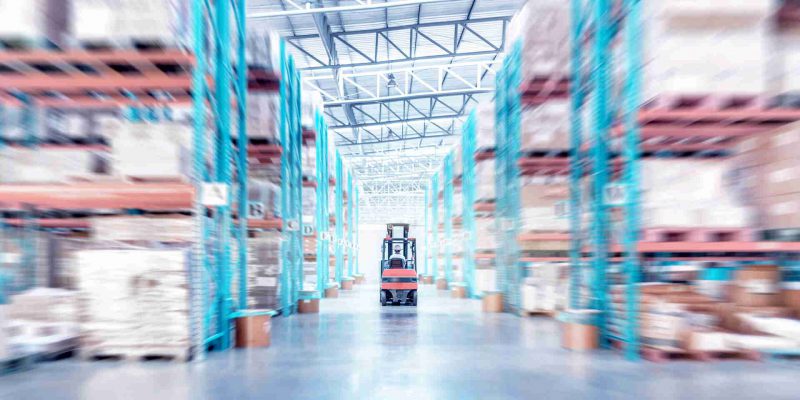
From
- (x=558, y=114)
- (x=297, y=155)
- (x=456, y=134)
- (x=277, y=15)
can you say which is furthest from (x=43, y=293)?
(x=456, y=134)

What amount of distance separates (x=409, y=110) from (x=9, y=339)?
693 inches

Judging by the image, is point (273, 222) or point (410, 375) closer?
point (410, 375)

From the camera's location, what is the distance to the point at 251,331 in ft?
19.1

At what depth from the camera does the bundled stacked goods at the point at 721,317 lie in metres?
5.07

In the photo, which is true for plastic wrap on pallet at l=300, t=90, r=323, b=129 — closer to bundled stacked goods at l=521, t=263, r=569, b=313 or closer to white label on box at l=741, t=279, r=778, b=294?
bundled stacked goods at l=521, t=263, r=569, b=313

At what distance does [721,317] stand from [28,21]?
7131mm

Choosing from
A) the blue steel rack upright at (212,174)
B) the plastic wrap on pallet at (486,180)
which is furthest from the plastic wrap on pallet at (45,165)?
the plastic wrap on pallet at (486,180)

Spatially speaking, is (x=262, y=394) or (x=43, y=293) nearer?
(x=262, y=394)

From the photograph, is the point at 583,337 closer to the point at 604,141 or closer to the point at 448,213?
the point at 604,141

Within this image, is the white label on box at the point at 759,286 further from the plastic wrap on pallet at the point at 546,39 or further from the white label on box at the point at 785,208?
the plastic wrap on pallet at the point at 546,39

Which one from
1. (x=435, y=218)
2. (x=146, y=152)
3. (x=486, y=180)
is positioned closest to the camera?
(x=146, y=152)

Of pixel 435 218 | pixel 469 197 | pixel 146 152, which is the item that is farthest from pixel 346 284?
pixel 146 152

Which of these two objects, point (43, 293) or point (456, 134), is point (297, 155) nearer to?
point (43, 293)

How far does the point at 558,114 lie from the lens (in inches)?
316
